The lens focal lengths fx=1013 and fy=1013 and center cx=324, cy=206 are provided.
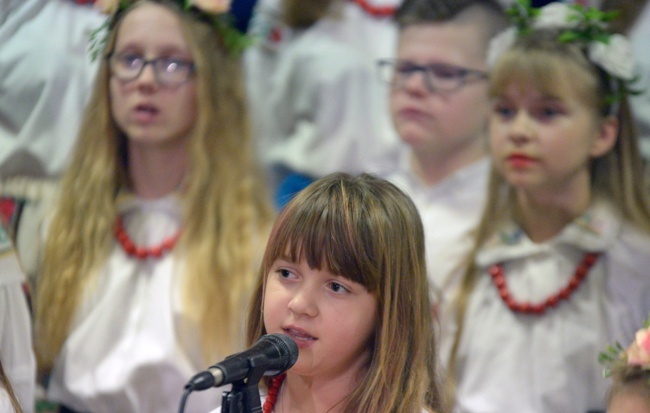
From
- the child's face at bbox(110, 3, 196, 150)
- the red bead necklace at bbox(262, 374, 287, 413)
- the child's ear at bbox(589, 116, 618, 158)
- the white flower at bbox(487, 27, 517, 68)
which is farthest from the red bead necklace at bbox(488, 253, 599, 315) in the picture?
the child's face at bbox(110, 3, 196, 150)

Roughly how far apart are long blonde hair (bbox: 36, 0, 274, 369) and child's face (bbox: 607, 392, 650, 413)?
1.28 m

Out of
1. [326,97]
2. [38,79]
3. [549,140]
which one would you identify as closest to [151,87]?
[38,79]

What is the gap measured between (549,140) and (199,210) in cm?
110

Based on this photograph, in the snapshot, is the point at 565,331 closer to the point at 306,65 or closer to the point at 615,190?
the point at 615,190

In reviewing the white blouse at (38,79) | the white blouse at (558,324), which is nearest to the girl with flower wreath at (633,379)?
the white blouse at (558,324)

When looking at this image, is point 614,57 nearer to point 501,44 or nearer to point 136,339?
point 501,44

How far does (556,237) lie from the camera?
2967mm

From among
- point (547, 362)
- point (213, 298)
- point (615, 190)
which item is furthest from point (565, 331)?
point (213, 298)

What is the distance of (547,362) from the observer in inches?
114

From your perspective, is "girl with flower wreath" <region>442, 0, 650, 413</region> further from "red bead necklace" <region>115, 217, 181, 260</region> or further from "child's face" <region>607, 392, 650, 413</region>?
"red bead necklace" <region>115, 217, 181, 260</region>

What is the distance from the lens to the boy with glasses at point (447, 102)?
3.28 metres

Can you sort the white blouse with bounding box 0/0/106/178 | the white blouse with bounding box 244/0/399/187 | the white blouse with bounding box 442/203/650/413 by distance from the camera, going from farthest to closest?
the white blouse with bounding box 244/0/399/187 < the white blouse with bounding box 0/0/106/178 < the white blouse with bounding box 442/203/650/413

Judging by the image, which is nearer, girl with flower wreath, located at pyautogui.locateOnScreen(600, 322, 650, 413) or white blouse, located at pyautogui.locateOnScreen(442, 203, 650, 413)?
girl with flower wreath, located at pyautogui.locateOnScreen(600, 322, 650, 413)

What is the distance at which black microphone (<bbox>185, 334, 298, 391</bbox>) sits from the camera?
1562 mm
